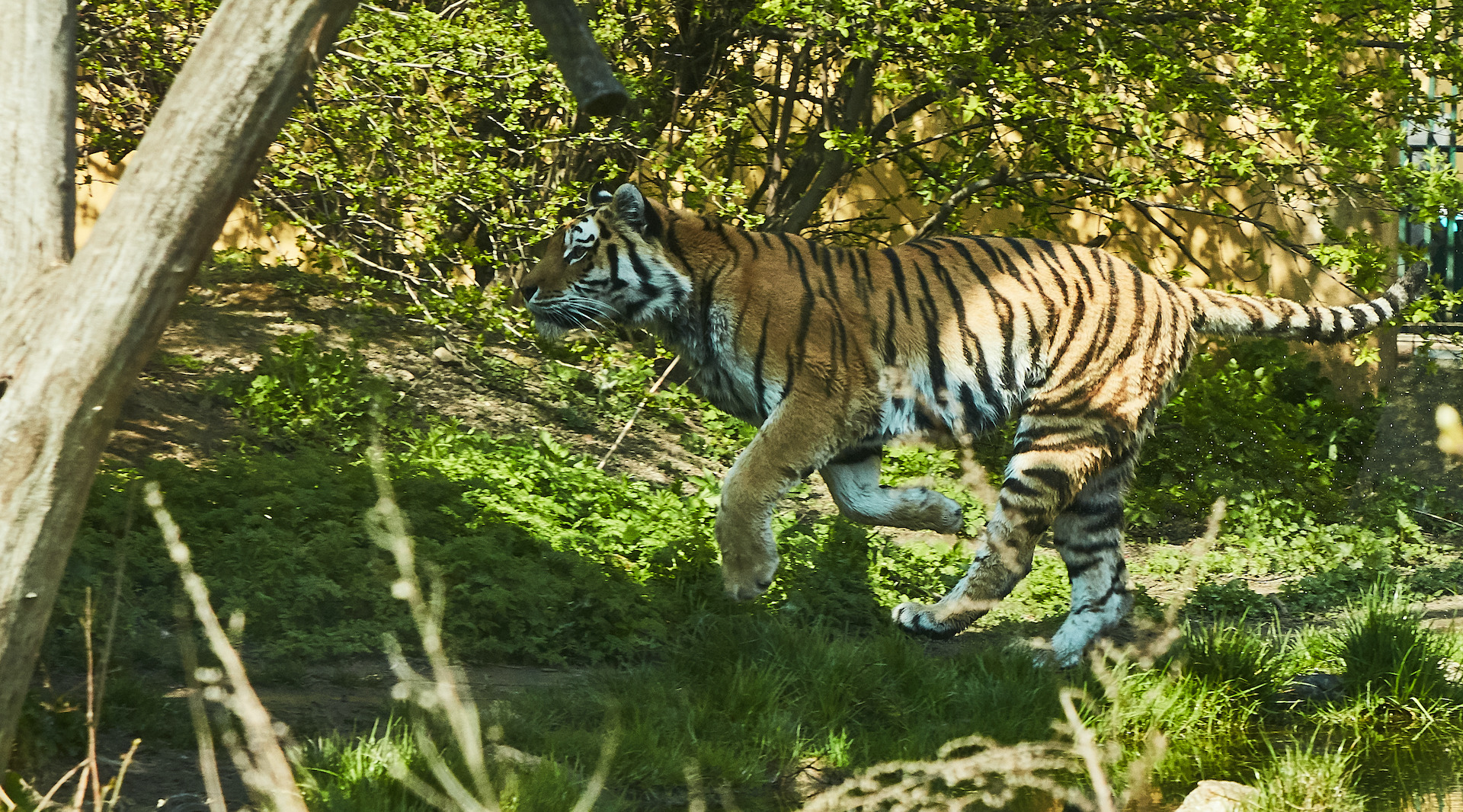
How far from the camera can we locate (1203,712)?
461 cm

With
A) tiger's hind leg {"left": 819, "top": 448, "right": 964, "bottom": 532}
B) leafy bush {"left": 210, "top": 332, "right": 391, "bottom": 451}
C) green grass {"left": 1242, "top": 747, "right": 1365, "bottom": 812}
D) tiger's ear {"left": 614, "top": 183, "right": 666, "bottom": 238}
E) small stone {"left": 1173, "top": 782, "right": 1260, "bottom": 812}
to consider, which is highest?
tiger's ear {"left": 614, "top": 183, "right": 666, "bottom": 238}

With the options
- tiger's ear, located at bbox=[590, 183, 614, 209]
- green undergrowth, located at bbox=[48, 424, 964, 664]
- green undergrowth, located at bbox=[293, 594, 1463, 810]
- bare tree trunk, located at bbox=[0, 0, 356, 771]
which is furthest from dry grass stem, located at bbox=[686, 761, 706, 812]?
tiger's ear, located at bbox=[590, 183, 614, 209]

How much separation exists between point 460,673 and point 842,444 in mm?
1689

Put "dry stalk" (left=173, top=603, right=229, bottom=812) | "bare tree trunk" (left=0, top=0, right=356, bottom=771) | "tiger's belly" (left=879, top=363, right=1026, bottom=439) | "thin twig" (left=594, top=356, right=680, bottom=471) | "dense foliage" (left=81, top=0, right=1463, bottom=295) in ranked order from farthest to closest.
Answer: "thin twig" (left=594, top=356, right=680, bottom=471), "dense foliage" (left=81, top=0, right=1463, bottom=295), "tiger's belly" (left=879, top=363, right=1026, bottom=439), "bare tree trunk" (left=0, top=0, right=356, bottom=771), "dry stalk" (left=173, top=603, right=229, bottom=812)

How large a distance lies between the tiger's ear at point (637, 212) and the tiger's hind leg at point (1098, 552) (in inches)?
84.7

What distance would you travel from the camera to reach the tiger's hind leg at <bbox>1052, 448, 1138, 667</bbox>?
549cm

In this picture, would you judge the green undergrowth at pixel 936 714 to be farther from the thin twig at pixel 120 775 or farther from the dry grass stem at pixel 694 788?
the thin twig at pixel 120 775

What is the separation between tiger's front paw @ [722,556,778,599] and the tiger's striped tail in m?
2.25

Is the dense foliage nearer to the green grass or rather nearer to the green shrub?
the green shrub

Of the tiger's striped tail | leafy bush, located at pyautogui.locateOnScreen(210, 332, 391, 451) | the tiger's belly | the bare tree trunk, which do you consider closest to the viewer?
the bare tree trunk

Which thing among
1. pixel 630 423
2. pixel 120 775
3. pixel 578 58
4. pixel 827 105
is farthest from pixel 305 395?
pixel 120 775

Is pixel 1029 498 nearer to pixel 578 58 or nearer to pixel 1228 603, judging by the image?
pixel 1228 603

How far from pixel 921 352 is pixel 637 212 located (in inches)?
50.2

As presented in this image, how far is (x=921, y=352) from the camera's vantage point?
16.9ft
